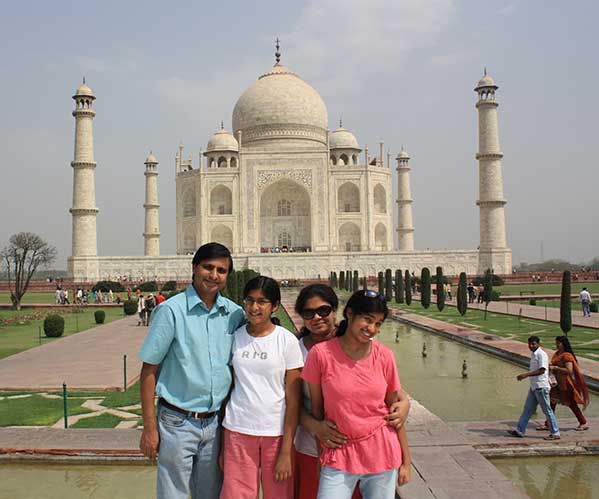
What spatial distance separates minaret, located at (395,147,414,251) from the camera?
1256 inches

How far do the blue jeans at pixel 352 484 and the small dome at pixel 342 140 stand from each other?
30.7 m

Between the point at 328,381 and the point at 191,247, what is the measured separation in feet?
92.3

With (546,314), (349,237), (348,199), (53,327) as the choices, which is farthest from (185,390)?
(348,199)

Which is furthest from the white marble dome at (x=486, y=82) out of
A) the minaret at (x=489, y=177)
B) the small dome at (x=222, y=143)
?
the small dome at (x=222, y=143)

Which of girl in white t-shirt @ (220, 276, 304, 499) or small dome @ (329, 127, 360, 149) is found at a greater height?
small dome @ (329, 127, 360, 149)

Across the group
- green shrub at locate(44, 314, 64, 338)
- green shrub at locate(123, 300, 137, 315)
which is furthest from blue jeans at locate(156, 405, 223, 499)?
green shrub at locate(123, 300, 137, 315)

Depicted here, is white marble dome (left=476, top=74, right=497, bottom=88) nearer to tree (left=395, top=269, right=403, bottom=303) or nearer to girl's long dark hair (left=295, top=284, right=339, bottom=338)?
tree (left=395, top=269, right=403, bottom=303)

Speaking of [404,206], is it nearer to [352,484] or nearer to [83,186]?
[83,186]

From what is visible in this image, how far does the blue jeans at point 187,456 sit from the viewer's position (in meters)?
1.93

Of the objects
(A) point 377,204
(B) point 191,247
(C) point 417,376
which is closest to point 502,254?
(A) point 377,204

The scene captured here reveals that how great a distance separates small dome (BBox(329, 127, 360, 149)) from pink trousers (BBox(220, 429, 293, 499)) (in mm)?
30680

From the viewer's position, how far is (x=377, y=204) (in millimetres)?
30484

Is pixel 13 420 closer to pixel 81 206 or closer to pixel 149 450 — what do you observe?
pixel 149 450

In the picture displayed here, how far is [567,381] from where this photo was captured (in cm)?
391
